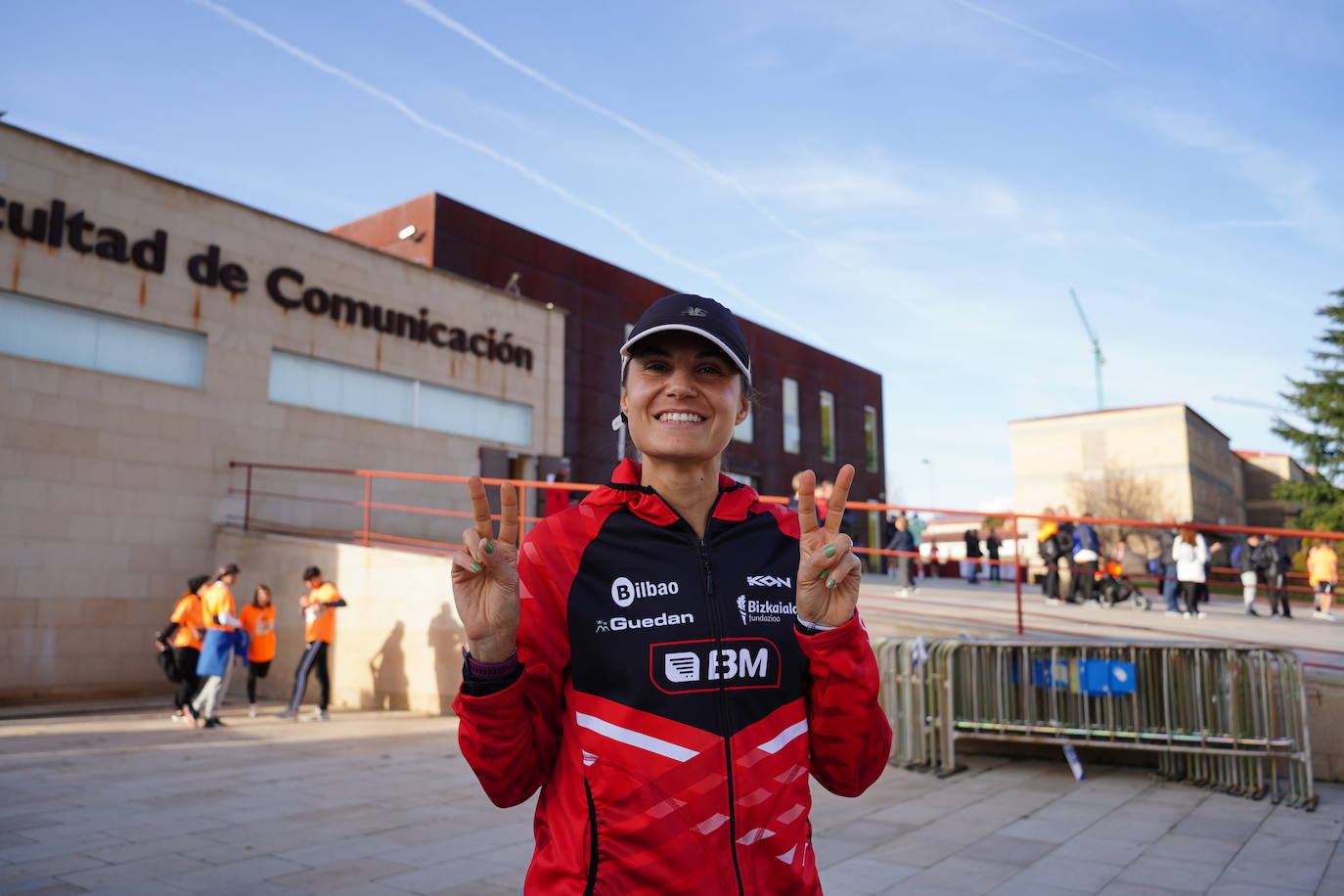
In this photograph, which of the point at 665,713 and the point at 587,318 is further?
the point at 587,318

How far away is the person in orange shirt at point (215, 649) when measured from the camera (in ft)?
35.6

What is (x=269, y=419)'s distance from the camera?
15.9 m

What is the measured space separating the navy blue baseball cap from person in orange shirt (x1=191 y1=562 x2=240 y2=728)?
10.4m

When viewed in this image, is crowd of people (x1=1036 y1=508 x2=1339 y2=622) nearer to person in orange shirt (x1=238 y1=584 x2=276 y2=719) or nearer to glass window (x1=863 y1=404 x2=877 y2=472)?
person in orange shirt (x1=238 y1=584 x2=276 y2=719)

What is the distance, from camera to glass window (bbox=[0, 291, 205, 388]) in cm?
1301

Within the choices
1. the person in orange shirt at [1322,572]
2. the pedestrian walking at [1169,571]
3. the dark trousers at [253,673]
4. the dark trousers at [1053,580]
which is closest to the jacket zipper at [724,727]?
the dark trousers at [253,673]

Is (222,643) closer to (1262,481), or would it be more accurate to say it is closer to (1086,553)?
(1086,553)

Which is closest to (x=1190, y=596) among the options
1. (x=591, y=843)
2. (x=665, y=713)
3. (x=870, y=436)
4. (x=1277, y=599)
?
(x=1277, y=599)

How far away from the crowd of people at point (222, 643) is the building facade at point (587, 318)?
6857 mm

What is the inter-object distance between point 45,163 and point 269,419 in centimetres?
491

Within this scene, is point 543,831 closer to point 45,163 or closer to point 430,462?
point 45,163

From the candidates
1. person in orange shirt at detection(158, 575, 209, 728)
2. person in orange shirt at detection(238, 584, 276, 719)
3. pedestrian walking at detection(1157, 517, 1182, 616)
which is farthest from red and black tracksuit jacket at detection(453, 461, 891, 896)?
pedestrian walking at detection(1157, 517, 1182, 616)

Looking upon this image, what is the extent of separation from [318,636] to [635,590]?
10.9m

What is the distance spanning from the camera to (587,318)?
24422mm
